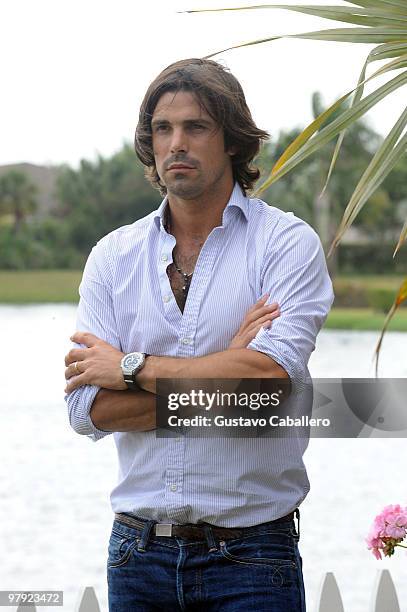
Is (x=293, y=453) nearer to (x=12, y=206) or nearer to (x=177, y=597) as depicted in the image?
(x=177, y=597)

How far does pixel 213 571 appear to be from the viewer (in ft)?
5.30

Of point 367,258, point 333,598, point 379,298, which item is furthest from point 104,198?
point 333,598

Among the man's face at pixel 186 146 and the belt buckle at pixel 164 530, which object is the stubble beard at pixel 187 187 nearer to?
the man's face at pixel 186 146

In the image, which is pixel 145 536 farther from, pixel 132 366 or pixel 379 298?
pixel 379 298

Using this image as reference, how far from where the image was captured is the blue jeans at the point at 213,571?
1.60m

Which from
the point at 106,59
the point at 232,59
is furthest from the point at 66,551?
the point at 106,59

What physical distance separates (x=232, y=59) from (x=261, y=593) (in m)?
0.90

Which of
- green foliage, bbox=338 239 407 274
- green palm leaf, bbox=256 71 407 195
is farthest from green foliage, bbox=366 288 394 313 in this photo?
green palm leaf, bbox=256 71 407 195

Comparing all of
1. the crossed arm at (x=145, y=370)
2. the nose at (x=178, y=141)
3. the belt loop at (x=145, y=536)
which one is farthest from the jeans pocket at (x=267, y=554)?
the nose at (x=178, y=141)

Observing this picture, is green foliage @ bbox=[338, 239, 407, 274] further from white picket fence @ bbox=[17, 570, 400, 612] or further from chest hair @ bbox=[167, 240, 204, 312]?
chest hair @ bbox=[167, 240, 204, 312]

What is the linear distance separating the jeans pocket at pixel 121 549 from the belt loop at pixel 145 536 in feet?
0.04

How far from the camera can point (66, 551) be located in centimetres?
1074

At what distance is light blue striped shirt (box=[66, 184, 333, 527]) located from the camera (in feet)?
5.41

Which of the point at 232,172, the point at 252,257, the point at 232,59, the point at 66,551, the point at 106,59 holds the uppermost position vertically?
the point at 106,59
